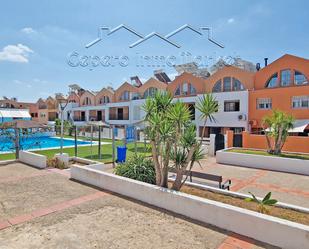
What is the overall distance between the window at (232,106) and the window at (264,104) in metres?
2.54

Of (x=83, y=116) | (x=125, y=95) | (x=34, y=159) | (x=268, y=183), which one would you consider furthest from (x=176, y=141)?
(x=83, y=116)

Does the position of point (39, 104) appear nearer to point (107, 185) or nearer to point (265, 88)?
point (265, 88)

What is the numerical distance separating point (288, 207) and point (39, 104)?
260ft

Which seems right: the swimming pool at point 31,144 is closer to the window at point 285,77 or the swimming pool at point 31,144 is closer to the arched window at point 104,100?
the arched window at point 104,100

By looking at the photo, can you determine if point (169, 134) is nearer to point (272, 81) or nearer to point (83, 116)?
point (272, 81)

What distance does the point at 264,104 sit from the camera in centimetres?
2820

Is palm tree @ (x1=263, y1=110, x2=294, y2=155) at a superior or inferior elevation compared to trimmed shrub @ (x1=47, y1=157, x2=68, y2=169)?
superior

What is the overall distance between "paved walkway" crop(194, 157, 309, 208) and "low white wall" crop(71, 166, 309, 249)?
4.65 m

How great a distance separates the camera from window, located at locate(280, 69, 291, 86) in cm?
2767

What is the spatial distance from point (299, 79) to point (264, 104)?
15.4 feet

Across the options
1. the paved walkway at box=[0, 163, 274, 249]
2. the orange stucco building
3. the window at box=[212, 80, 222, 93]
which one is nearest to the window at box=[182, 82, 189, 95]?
the window at box=[212, 80, 222, 93]

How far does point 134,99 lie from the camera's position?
4506 centimetres

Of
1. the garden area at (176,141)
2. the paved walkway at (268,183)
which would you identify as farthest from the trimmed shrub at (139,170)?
the paved walkway at (268,183)

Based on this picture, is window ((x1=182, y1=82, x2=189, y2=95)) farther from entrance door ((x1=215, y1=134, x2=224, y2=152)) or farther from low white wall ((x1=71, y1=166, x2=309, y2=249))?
low white wall ((x1=71, y1=166, x2=309, y2=249))
